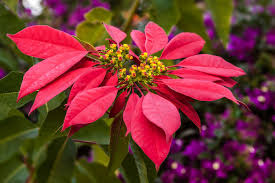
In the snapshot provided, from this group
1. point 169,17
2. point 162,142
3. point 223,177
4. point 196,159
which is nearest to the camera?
point 162,142

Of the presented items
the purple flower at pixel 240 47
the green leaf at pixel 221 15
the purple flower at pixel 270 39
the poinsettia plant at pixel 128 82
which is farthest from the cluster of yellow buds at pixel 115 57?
the purple flower at pixel 270 39

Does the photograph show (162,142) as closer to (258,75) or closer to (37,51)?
(37,51)

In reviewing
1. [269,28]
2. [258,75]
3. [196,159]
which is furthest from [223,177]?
[269,28]

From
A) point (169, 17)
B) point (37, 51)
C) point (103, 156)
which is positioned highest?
point (37, 51)

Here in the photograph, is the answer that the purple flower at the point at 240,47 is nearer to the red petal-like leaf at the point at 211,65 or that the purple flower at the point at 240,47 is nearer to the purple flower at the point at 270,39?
the purple flower at the point at 270,39

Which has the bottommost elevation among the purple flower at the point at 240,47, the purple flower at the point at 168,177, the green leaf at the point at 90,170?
the purple flower at the point at 168,177

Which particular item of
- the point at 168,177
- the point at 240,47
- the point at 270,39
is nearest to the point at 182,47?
the point at 168,177
